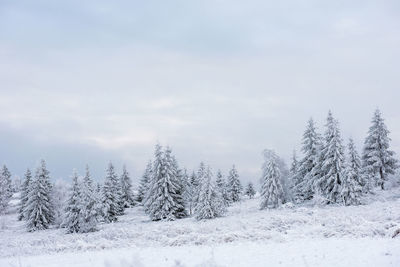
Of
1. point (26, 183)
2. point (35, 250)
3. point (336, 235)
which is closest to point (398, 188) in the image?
point (336, 235)

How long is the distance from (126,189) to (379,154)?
154 ft

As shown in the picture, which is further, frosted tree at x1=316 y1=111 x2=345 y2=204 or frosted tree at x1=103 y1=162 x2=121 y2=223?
frosted tree at x1=103 y1=162 x2=121 y2=223

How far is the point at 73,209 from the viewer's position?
144 feet

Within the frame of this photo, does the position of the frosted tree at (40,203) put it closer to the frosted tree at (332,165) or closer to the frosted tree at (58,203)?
the frosted tree at (58,203)

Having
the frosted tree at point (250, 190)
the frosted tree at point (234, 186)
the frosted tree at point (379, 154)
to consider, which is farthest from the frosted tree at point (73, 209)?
the frosted tree at point (250, 190)

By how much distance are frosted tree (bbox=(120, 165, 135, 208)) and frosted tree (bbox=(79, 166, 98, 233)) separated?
82.0ft

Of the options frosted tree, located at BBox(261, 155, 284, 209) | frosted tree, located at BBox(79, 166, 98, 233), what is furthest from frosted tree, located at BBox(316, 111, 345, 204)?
frosted tree, located at BBox(79, 166, 98, 233)

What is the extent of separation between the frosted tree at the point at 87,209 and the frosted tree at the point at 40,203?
455 inches

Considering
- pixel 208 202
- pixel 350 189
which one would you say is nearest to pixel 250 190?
pixel 208 202

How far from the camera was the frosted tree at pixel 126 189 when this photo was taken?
69375 mm

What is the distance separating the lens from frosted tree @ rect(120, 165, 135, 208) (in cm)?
6938

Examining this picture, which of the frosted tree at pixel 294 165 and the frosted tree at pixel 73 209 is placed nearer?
the frosted tree at pixel 73 209

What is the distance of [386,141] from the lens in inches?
1943

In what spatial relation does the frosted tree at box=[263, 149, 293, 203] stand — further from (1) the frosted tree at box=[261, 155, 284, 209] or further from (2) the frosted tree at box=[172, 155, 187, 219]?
(2) the frosted tree at box=[172, 155, 187, 219]
